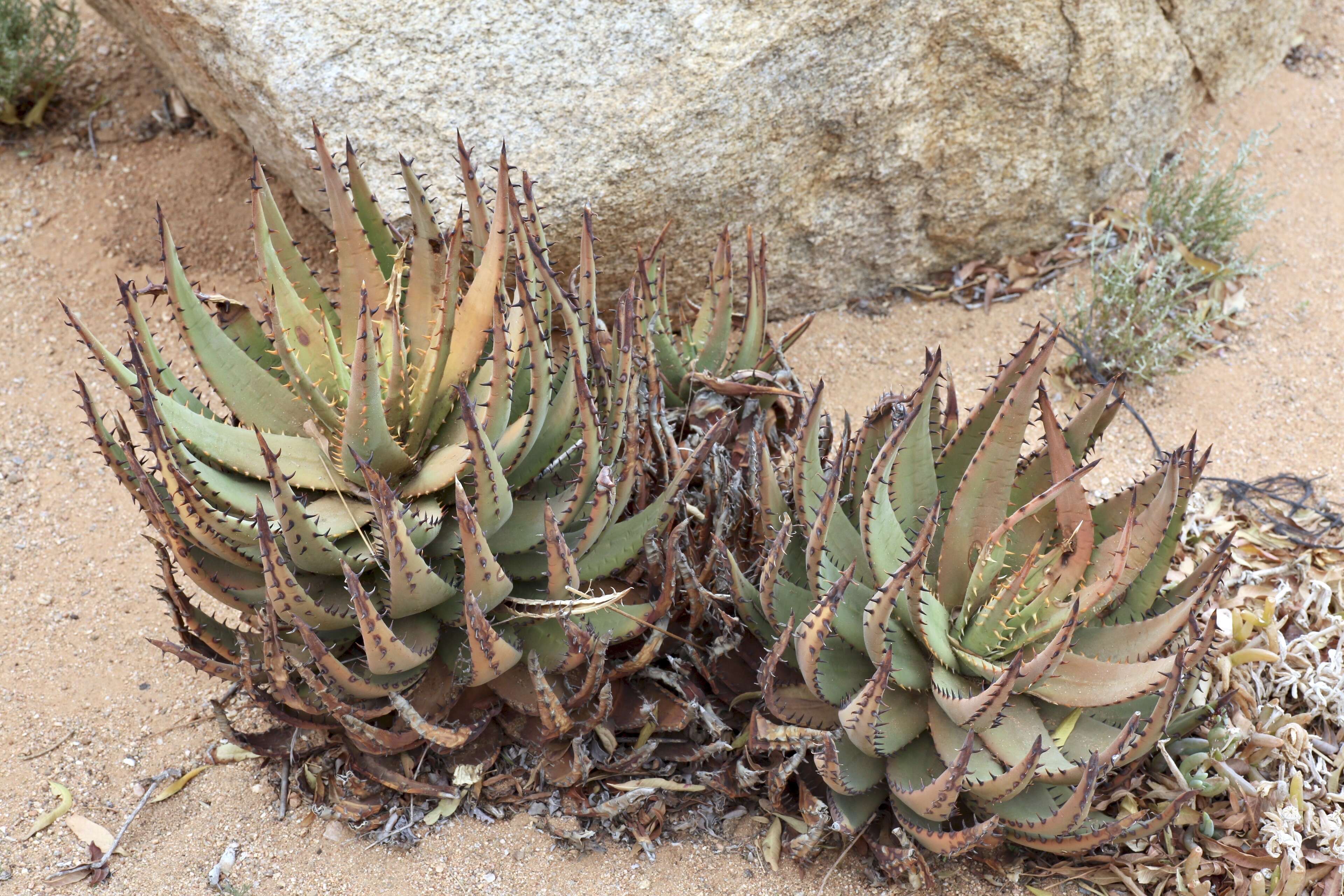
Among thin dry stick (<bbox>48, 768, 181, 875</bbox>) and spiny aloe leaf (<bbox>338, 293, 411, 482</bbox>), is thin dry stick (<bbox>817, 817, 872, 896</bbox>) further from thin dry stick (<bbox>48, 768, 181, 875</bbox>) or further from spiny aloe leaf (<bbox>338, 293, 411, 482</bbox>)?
thin dry stick (<bbox>48, 768, 181, 875</bbox>)

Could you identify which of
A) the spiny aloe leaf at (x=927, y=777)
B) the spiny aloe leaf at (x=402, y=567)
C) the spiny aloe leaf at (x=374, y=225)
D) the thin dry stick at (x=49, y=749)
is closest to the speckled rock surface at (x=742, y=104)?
the spiny aloe leaf at (x=374, y=225)

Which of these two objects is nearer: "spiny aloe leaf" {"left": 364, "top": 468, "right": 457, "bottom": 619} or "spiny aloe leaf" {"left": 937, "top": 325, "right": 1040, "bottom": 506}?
"spiny aloe leaf" {"left": 364, "top": 468, "right": 457, "bottom": 619}

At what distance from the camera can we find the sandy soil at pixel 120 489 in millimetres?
2281

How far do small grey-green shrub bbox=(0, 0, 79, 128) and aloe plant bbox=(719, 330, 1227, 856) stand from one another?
3.81 meters

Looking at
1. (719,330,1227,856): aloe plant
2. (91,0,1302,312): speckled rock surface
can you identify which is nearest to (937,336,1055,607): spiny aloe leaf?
(719,330,1227,856): aloe plant

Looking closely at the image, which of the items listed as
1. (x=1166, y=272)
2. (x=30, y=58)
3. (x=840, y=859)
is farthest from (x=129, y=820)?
(x=1166, y=272)

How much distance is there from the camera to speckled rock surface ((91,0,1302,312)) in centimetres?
327

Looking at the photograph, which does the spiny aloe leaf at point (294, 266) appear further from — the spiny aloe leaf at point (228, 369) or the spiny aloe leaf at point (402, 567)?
the spiny aloe leaf at point (402, 567)

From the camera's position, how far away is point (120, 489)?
3.34 metres

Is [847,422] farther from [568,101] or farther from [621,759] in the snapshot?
[568,101]

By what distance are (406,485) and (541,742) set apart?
25.3 inches

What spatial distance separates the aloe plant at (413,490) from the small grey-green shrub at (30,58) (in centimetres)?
284

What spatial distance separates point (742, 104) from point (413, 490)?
6.45ft

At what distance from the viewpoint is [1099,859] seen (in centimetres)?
226
